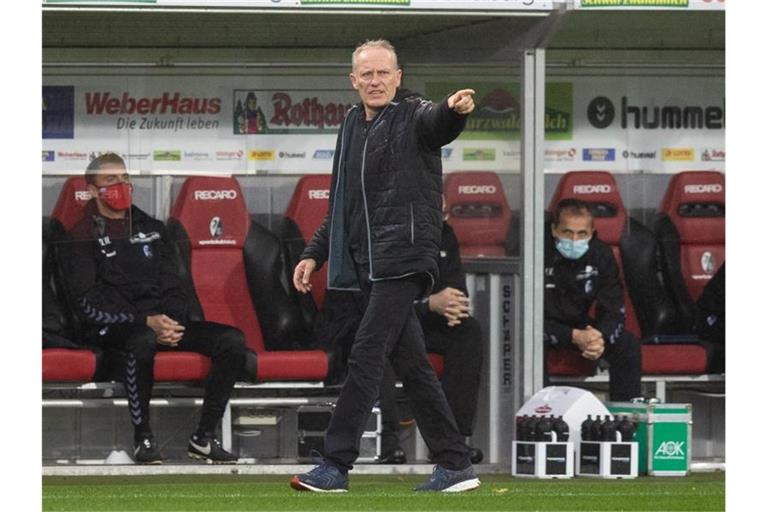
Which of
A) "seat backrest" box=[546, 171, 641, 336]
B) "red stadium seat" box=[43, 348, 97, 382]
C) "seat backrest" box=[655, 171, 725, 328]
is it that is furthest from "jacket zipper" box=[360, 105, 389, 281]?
"seat backrest" box=[655, 171, 725, 328]

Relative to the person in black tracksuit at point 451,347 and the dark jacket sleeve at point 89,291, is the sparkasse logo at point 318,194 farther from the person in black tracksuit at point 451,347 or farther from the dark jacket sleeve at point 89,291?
the dark jacket sleeve at point 89,291

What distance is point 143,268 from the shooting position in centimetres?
905

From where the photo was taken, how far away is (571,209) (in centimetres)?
928

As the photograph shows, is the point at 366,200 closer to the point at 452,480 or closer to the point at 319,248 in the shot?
the point at 319,248

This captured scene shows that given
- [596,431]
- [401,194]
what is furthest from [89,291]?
[401,194]

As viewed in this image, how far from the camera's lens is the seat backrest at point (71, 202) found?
911 cm

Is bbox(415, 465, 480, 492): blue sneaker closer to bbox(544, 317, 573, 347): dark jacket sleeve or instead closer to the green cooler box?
the green cooler box

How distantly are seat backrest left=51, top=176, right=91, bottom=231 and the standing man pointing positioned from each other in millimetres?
2707

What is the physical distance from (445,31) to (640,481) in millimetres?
2481

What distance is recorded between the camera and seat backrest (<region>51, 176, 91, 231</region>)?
29.9ft

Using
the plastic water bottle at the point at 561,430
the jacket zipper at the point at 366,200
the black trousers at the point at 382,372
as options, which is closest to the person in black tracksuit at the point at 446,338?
the plastic water bottle at the point at 561,430

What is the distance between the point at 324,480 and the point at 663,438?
98.1 inches
